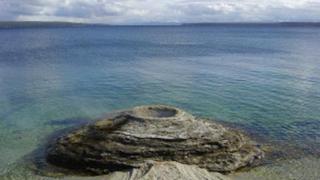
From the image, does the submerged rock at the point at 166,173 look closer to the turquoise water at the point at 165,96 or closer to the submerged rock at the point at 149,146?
the submerged rock at the point at 149,146

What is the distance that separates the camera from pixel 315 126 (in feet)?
112

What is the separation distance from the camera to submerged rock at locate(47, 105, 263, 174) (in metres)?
24.7

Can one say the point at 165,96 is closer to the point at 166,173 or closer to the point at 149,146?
the point at 149,146

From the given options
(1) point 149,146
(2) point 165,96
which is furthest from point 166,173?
(2) point 165,96

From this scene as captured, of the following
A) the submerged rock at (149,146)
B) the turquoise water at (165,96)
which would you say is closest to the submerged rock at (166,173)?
the submerged rock at (149,146)

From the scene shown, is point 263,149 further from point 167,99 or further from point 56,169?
point 167,99

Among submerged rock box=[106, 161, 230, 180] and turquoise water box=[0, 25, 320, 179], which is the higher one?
submerged rock box=[106, 161, 230, 180]

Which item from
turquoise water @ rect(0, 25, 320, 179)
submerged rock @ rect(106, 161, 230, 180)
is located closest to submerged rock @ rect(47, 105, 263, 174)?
submerged rock @ rect(106, 161, 230, 180)

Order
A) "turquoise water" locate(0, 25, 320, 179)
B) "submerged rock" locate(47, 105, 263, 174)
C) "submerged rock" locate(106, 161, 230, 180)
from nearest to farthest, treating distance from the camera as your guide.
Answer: "submerged rock" locate(106, 161, 230, 180) → "submerged rock" locate(47, 105, 263, 174) → "turquoise water" locate(0, 25, 320, 179)

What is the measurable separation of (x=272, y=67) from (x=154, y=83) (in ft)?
76.4

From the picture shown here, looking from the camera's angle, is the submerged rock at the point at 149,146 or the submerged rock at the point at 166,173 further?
the submerged rock at the point at 149,146

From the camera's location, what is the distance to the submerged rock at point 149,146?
24734mm

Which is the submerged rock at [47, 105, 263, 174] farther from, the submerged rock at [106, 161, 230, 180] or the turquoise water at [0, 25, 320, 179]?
the turquoise water at [0, 25, 320, 179]

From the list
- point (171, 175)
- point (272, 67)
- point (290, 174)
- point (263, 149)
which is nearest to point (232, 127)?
point (263, 149)
